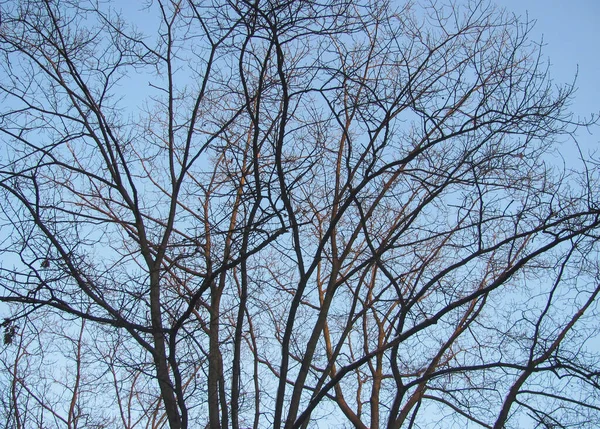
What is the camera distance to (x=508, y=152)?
431cm

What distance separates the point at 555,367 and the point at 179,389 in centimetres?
246

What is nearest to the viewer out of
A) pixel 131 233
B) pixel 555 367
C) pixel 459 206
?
pixel 555 367

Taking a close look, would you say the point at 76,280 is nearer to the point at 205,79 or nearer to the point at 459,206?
the point at 205,79

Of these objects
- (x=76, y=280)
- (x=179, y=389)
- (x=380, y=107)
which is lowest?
(x=179, y=389)

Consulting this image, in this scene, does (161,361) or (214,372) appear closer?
(161,361)

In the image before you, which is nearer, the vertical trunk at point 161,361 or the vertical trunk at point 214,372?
the vertical trunk at point 161,361

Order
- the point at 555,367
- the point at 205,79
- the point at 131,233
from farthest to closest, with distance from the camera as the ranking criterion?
the point at 131,233, the point at 205,79, the point at 555,367

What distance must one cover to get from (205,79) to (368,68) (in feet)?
4.94

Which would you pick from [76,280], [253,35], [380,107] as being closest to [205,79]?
[253,35]

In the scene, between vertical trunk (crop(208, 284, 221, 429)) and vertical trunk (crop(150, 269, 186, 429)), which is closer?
vertical trunk (crop(150, 269, 186, 429))

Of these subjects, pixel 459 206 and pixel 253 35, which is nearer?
pixel 253 35

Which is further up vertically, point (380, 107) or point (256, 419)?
point (380, 107)

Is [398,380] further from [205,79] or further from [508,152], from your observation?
[205,79]

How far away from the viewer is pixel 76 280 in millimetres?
3992
